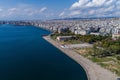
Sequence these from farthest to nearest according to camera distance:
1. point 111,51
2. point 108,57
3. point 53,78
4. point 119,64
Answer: point 111,51
point 108,57
point 119,64
point 53,78

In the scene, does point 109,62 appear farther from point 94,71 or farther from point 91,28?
point 91,28

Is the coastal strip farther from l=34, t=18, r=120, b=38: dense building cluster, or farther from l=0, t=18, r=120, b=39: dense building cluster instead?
l=34, t=18, r=120, b=38: dense building cluster

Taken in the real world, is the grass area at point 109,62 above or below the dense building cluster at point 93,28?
below

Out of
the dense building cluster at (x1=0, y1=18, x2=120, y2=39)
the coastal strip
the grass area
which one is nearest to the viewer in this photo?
the coastal strip

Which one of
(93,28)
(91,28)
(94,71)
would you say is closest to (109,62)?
(94,71)

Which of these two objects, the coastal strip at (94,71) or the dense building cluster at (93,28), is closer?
the coastal strip at (94,71)

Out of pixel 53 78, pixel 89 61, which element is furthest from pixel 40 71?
pixel 89 61

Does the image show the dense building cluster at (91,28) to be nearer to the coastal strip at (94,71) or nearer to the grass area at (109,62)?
the grass area at (109,62)

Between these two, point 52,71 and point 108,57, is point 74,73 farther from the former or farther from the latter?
point 108,57

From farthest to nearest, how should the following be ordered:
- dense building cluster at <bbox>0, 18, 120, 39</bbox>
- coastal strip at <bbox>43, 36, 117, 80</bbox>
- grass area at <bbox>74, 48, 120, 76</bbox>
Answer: dense building cluster at <bbox>0, 18, 120, 39</bbox>, grass area at <bbox>74, 48, 120, 76</bbox>, coastal strip at <bbox>43, 36, 117, 80</bbox>

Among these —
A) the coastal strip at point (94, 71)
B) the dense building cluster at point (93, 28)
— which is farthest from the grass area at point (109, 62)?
the dense building cluster at point (93, 28)

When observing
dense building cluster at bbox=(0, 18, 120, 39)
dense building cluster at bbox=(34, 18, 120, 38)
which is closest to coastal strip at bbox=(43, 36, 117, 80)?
dense building cluster at bbox=(0, 18, 120, 39)
